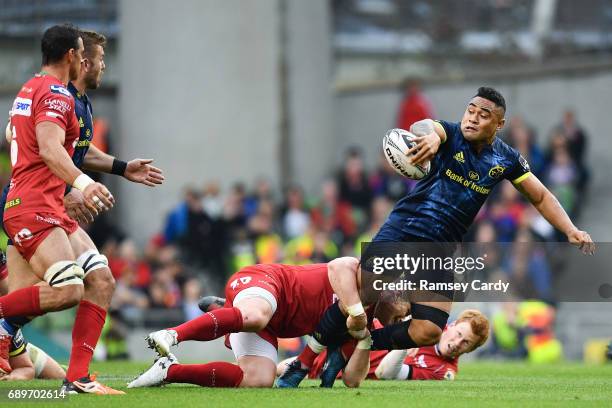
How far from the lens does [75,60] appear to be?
29.5 feet

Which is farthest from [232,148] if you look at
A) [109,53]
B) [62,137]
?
[62,137]

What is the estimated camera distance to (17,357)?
1059 centimetres

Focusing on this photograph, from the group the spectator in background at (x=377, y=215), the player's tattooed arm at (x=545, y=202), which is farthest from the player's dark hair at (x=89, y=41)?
the spectator in background at (x=377, y=215)

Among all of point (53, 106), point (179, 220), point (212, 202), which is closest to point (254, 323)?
point (53, 106)

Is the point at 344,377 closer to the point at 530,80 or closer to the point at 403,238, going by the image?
the point at 403,238

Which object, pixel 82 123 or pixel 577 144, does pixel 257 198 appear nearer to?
pixel 577 144

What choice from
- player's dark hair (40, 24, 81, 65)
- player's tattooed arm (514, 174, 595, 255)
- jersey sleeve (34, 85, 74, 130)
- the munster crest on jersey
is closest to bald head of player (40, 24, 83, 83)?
player's dark hair (40, 24, 81, 65)

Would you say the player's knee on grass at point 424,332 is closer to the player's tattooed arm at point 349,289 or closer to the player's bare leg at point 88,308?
the player's tattooed arm at point 349,289

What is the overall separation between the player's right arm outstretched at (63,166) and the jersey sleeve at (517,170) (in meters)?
3.27

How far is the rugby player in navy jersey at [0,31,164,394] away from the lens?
8.79 metres

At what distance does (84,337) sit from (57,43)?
6.88 ft

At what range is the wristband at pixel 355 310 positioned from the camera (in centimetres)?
926

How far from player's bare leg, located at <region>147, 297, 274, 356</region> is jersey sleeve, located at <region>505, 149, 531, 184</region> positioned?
220cm

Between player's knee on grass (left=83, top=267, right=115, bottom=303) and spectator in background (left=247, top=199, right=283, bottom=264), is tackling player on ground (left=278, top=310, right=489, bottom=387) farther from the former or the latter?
spectator in background (left=247, top=199, right=283, bottom=264)
